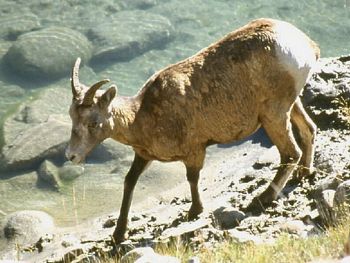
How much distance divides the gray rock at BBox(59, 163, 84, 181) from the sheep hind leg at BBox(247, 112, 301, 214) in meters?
4.86

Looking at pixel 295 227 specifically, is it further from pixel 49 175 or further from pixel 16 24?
pixel 16 24

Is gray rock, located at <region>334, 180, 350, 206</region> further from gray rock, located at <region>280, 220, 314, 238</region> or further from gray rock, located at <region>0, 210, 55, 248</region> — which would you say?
gray rock, located at <region>0, 210, 55, 248</region>

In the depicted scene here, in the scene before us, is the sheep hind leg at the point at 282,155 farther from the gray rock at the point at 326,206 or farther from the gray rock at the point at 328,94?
the gray rock at the point at 328,94

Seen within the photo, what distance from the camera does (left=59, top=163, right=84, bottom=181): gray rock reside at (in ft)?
42.7

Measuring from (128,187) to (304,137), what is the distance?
215cm

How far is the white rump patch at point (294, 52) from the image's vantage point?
8.45m

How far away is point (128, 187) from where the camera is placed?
8.73m

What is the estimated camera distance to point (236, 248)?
644 cm

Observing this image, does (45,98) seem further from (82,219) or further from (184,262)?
(184,262)

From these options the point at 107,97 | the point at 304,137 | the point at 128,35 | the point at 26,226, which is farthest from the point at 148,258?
the point at 128,35

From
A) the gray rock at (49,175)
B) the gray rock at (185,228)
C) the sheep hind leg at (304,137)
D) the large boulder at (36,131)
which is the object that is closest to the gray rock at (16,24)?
the large boulder at (36,131)

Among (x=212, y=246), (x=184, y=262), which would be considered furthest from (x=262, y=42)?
(x=184, y=262)

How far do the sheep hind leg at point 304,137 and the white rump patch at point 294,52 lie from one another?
0.67 m

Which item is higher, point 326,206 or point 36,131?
point 326,206
